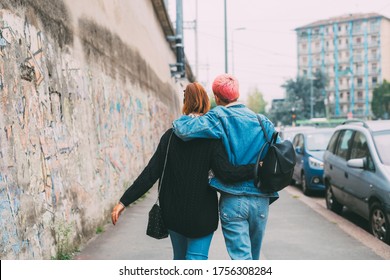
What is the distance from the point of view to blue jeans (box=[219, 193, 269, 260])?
3.23 m

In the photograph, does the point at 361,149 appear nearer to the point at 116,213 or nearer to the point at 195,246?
the point at 195,246

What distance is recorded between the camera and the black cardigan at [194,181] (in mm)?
3160

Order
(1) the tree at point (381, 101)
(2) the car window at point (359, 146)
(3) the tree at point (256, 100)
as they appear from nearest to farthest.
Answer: (2) the car window at point (359, 146), (1) the tree at point (381, 101), (3) the tree at point (256, 100)

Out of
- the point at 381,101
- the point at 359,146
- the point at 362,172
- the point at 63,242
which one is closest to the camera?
the point at 63,242

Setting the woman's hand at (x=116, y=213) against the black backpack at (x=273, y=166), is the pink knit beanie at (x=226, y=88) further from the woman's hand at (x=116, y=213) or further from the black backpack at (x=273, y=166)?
the woman's hand at (x=116, y=213)

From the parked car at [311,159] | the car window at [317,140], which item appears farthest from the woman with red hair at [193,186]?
the car window at [317,140]

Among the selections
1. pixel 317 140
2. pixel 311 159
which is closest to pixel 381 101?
pixel 317 140

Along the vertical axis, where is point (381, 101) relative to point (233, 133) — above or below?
below

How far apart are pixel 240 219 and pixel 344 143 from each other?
5.81 m

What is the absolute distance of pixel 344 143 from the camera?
8570mm

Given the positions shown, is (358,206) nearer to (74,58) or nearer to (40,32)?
(74,58)

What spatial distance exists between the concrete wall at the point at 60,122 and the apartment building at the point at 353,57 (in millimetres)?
92223

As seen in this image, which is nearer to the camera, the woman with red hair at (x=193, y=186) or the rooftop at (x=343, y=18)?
the woman with red hair at (x=193, y=186)
